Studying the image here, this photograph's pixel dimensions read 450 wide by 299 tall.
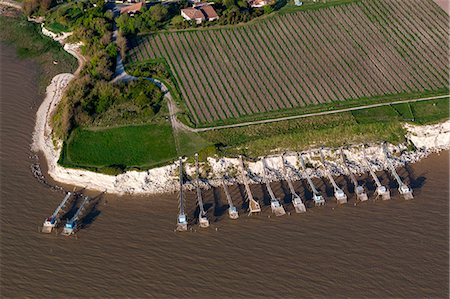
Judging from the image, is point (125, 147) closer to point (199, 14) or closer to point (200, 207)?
point (200, 207)

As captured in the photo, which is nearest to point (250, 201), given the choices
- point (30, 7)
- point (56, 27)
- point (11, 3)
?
point (56, 27)

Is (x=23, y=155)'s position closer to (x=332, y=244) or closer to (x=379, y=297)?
(x=332, y=244)

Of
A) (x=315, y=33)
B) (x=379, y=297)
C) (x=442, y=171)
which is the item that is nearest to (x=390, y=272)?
(x=379, y=297)

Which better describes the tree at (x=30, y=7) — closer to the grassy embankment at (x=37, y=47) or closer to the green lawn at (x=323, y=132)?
the grassy embankment at (x=37, y=47)

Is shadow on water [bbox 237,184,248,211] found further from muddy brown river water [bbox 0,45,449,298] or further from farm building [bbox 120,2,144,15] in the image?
farm building [bbox 120,2,144,15]

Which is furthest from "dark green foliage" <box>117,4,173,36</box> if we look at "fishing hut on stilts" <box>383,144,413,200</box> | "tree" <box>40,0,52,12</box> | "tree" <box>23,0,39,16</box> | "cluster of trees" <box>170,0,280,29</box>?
"fishing hut on stilts" <box>383,144,413,200</box>

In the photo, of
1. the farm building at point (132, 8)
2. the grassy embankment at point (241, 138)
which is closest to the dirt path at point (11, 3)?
the farm building at point (132, 8)
